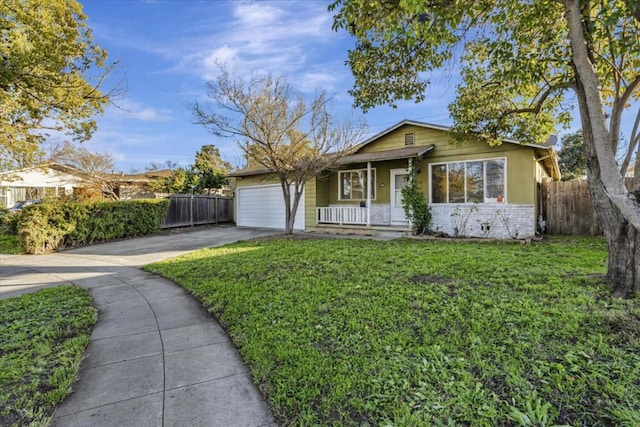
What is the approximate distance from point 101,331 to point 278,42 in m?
8.47

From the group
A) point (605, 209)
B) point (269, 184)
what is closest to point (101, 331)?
point (605, 209)

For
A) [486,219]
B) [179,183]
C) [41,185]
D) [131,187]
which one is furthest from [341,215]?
[41,185]

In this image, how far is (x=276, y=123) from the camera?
36.5ft

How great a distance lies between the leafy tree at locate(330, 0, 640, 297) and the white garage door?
9.54m

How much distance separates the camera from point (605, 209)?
4156mm

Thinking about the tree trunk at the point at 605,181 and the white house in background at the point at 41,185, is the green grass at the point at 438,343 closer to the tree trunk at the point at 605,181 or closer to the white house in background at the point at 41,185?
the tree trunk at the point at 605,181

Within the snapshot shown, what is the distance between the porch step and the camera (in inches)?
474

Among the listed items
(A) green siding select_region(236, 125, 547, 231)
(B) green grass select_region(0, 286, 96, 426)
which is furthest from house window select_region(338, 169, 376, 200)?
(B) green grass select_region(0, 286, 96, 426)

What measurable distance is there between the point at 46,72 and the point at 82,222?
6730 mm

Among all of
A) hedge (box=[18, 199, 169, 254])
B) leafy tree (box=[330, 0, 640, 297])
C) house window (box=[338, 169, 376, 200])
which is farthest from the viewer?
house window (box=[338, 169, 376, 200])


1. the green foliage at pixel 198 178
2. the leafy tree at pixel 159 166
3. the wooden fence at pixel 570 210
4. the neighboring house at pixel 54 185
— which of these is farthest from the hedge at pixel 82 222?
the leafy tree at pixel 159 166

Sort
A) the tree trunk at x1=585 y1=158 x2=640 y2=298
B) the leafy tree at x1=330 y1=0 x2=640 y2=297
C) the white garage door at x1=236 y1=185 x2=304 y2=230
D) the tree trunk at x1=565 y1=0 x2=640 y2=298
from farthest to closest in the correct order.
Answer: the white garage door at x1=236 y1=185 x2=304 y2=230, the tree trunk at x1=585 y1=158 x2=640 y2=298, the leafy tree at x1=330 y1=0 x2=640 y2=297, the tree trunk at x1=565 y1=0 x2=640 y2=298

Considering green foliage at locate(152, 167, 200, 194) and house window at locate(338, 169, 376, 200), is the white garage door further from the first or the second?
green foliage at locate(152, 167, 200, 194)

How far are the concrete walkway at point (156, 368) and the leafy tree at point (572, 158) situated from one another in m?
25.6
